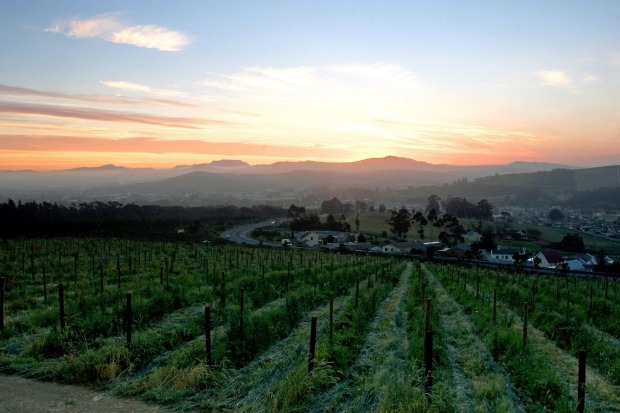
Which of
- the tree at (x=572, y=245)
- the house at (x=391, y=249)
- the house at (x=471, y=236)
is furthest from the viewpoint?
the house at (x=471, y=236)

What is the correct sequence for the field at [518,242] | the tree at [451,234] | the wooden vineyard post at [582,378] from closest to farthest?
the wooden vineyard post at [582,378]
the tree at [451,234]
the field at [518,242]

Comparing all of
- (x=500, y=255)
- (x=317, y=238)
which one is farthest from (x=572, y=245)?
(x=317, y=238)

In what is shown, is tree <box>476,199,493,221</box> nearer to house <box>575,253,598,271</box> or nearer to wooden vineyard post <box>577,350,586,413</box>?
house <box>575,253,598,271</box>

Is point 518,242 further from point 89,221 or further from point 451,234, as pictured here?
point 89,221

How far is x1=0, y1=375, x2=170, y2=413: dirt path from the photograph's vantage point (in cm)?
731

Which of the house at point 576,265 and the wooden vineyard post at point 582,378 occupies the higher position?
the wooden vineyard post at point 582,378

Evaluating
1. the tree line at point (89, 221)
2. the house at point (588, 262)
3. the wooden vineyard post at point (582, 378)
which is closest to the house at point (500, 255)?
the house at point (588, 262)

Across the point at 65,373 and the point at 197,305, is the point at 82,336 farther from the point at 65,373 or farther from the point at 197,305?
the point at 197,305

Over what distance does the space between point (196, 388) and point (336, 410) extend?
8.62ft

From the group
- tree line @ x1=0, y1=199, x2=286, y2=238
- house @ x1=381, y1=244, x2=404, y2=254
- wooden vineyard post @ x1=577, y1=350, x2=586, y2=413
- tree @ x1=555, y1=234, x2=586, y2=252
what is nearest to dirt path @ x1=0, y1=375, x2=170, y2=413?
wooden vineyard post @ x1=577, y1=350, x2=586, y2=413

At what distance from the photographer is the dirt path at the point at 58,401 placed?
7.31m

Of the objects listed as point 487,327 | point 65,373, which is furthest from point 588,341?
point 65,373

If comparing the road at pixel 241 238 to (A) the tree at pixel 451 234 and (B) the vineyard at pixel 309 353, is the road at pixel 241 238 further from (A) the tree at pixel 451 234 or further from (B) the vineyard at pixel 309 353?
(B) the vineyard at pixel 309 353

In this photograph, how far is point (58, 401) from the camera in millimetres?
7586
